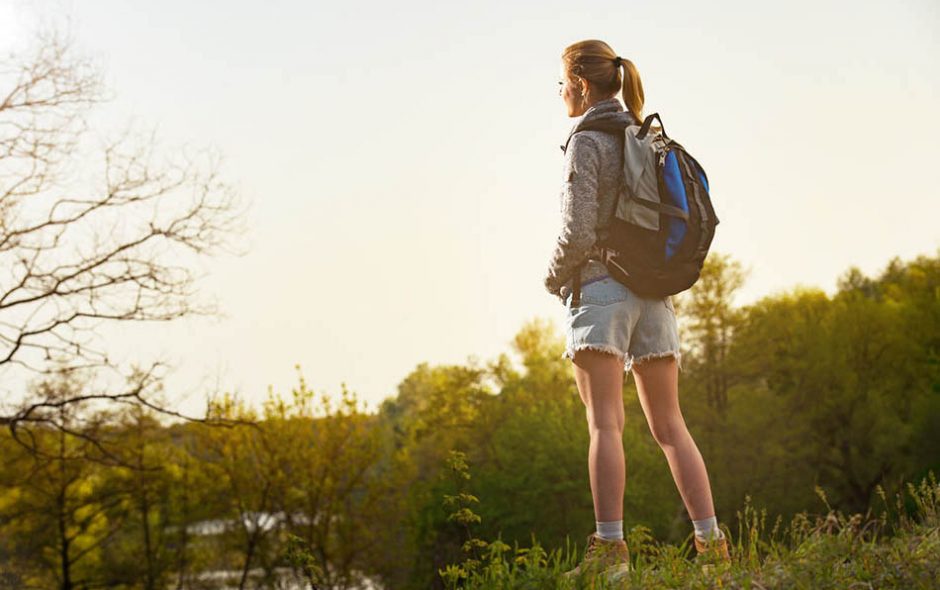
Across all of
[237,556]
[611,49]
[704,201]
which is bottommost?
[237,556]

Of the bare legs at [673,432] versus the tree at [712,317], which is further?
the tree at [712,317]

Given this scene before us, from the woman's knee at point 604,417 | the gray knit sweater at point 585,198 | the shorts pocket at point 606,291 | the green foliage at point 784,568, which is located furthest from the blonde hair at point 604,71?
the green foliage at point 784,568

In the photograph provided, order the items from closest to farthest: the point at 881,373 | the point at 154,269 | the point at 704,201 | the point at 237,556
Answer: the point at 704,201, the point at 154,269, the point at 237,556, the point at 881,373

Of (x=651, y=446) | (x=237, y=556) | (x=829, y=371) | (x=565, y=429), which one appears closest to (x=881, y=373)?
(x=829, y=371)

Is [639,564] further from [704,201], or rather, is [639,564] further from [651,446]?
[651,446]

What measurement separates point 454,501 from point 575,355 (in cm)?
85

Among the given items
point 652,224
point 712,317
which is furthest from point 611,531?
point 712,317

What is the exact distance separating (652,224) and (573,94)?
715mm

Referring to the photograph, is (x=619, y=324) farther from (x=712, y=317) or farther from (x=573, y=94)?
(x=712, y=317)

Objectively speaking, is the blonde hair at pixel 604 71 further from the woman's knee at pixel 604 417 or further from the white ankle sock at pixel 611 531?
the white ankle sock at pixel 611 531

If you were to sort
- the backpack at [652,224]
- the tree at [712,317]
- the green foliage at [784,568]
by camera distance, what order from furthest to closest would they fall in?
the tree at [712,317] < the backpack at [652,224] < the green foliage at [784,568]

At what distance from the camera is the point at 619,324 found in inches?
171

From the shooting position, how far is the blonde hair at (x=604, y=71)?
451 centimetres

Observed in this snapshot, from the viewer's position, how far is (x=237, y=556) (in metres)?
33.6
